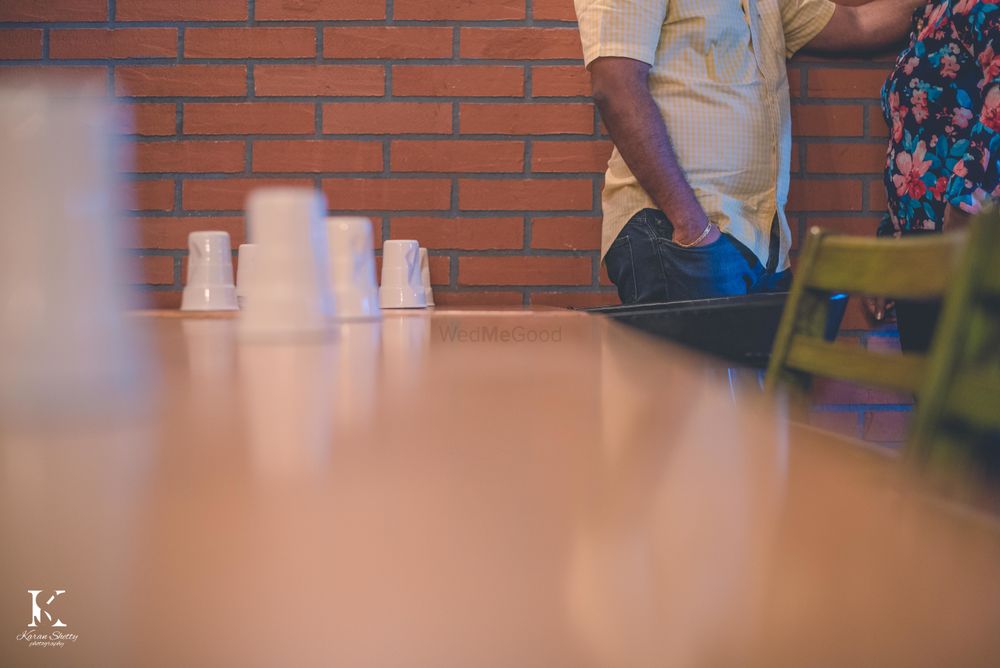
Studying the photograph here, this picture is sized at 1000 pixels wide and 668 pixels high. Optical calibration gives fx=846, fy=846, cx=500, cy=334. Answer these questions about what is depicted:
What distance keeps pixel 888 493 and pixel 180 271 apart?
2021 millimetres

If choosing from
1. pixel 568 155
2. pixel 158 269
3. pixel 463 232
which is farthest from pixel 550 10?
pixel 158 269

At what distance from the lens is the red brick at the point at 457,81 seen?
2.01 meters

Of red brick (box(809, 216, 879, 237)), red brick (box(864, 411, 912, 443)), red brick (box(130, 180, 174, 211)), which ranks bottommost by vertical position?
red brick (box(864, 411, 912, 443))

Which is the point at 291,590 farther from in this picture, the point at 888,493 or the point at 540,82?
the point at 540,82

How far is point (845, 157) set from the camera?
2.06m

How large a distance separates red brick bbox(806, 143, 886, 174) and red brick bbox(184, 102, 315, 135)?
1.22 metres

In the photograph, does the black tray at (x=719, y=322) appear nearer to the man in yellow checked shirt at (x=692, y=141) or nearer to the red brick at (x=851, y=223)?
the man in yellow checked shirt at (x=692, y=141)

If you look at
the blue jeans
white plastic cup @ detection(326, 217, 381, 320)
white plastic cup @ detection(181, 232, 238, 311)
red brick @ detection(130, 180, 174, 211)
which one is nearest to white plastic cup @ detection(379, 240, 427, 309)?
white plastic cup @ detection(181, 232, 238, 311)

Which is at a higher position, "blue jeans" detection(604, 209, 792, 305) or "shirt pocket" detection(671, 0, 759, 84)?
"shirt pocket" detection(671, 0, 759, 84)

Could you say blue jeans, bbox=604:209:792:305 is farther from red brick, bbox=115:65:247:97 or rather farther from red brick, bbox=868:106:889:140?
red brick, bbox=115:65:247:97

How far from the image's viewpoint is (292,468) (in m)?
0.28

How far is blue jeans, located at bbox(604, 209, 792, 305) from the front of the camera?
175cm

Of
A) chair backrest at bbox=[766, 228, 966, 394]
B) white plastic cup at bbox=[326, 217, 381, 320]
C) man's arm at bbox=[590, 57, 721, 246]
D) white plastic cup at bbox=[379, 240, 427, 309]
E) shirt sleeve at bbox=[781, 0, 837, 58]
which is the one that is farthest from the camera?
shirt sleeve at bbox=[781, 0, 837, 58]

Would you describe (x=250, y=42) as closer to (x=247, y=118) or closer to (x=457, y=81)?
(x=247, y=118)
